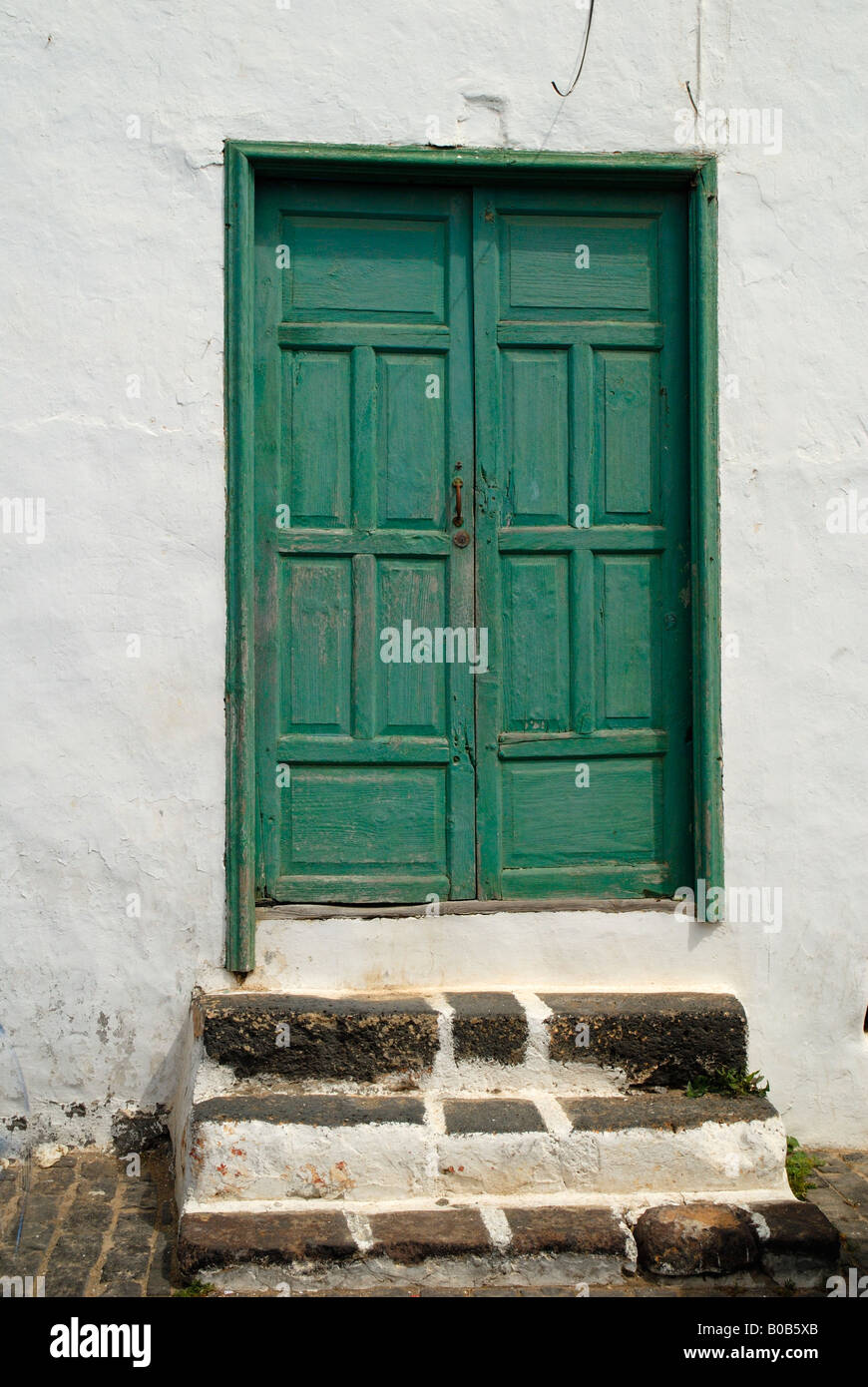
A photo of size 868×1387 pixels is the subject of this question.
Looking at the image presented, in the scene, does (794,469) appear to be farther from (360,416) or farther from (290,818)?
(290,818)

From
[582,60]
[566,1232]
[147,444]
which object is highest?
[582,60]

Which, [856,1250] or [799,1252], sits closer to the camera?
[799,1252]

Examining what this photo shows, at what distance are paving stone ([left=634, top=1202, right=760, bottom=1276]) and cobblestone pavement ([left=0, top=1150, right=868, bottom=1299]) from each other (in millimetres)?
38

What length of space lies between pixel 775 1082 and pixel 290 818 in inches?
75.2

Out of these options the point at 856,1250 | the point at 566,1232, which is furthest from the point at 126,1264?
the point at 856,1250

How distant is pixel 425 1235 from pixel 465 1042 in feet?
2.20

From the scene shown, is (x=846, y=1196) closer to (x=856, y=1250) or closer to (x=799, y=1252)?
(x=856, y=1250)

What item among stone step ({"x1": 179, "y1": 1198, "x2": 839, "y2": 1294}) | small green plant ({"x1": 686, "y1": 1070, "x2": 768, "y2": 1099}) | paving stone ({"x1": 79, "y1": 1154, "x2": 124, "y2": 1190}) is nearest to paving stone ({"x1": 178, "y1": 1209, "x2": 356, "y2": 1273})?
stone step ({"x1": 179, "y1": 1198, "x2": 839, "y2": 1294})

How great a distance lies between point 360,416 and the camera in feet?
13.4

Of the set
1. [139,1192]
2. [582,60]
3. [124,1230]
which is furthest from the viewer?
[582,60]

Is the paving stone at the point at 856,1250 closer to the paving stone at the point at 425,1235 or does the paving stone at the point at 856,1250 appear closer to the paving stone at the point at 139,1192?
the paving stone at the point at 425,1235

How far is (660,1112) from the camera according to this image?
3562 mm
